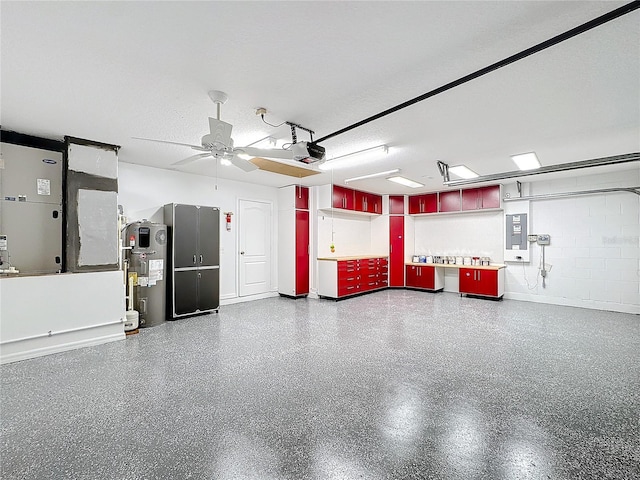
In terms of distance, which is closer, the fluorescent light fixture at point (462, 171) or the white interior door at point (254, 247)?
the fluorescent light fixture at point (462, 171)

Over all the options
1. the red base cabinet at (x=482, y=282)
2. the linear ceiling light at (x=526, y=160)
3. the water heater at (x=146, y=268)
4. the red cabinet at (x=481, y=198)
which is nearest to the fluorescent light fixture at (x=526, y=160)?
the linear ceiling light at (x=526, y=160)

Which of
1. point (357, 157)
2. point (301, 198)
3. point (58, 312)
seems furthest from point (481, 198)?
point (58, 312)

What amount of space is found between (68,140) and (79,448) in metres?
3.57

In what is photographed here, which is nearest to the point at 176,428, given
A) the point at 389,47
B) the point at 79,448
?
the point at 79,448

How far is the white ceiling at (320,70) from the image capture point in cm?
176

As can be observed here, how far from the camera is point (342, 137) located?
372 cm

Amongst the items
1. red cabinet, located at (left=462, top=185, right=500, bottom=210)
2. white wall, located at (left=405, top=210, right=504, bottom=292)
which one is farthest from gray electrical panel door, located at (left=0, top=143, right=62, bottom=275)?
red cabinet, located at (left=462, top=185, right=500, bottom=210)

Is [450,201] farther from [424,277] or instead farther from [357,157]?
[357,157]

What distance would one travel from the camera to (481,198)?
7102 millimetres

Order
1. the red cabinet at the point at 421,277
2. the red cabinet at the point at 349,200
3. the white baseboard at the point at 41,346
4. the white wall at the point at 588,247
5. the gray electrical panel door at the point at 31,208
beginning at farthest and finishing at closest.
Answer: the red cabinet at the point at 421,277
the red cabinet at the point at 349,200
the white wall at the point at 588,247
the gray electrical panel door at the point at 31,208
the white baseboard at the point at 41,346

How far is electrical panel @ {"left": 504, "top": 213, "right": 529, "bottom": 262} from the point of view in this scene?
6.66 meters

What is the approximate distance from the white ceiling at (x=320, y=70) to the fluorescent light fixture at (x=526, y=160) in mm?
566

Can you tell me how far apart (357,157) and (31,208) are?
4.36 meters

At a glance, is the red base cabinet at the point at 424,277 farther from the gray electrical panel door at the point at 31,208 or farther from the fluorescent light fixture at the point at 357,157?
the gray electrical panel door at the point at 31,208
